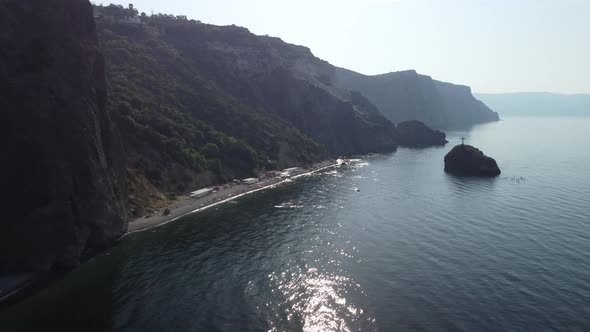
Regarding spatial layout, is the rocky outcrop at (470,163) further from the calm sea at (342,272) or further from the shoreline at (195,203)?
the shoreline at (195,203)

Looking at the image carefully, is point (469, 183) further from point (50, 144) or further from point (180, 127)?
point (50, 144)

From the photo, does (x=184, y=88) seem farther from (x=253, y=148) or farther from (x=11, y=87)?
(x=11, y=87)

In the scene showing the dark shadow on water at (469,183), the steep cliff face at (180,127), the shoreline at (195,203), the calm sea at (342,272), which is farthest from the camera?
the dark shadow on water at (469,183)

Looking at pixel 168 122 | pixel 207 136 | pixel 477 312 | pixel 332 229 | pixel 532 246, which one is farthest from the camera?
pixel 207 136

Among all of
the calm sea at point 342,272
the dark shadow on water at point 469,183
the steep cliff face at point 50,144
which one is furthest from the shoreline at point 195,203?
the dark shadow on water at point 469,183

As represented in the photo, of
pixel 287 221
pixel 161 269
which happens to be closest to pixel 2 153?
pixel 161 269

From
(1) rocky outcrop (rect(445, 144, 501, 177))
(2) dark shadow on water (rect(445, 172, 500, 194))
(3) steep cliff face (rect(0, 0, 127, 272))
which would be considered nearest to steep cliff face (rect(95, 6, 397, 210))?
(3) steep cliff face (rect(0, 0, 127, 272))

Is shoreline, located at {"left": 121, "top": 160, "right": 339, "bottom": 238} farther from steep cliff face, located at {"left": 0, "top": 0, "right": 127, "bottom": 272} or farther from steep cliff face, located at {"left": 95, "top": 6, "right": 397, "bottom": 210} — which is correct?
steep cliff face, located at {"left": 0, "top": 0, "right": 127, "bottom": 272}
